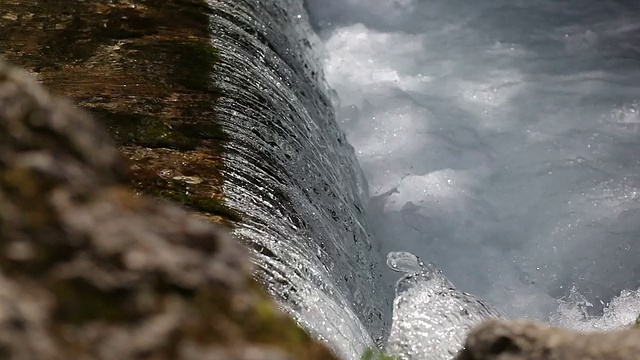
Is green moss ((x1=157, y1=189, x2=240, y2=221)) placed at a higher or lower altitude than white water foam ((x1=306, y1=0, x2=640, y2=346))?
lower

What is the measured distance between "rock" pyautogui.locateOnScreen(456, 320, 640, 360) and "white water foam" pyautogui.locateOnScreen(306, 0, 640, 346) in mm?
4449

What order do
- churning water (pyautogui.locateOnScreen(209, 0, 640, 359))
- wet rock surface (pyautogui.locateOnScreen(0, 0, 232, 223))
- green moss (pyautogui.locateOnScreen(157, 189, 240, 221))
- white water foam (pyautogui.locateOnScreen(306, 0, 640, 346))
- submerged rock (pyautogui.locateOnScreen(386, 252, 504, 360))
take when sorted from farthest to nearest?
white water foam (pyautogui.locateOnScreen(306, 0, 640, 346)), churning water (pyautogui.locateOnScreen(209, 0, 640, 359)), wet rock surface (pyautogui.locateOnScreen(0, 0, 232, 223)), green moss (pyautogui.locateOnScreen(157, 189, 240, 221)), submerged rock (pyautogui.locateOnScreen(386, 252, 504, 360))

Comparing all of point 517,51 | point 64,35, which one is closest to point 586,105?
point 517,51

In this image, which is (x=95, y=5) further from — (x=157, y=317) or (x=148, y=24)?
(x=157, y=317)

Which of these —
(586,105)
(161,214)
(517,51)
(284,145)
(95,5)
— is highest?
(517,51)

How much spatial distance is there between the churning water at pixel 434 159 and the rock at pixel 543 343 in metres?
1.62

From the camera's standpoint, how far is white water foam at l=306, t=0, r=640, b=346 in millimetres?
6262

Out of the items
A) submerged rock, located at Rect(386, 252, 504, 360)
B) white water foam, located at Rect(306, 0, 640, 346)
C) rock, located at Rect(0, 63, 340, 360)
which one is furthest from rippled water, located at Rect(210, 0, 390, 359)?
rock, located at Rect(0, 63, 340, 360)

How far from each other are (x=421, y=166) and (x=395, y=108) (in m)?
0.86

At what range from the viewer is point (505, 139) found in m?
7.59

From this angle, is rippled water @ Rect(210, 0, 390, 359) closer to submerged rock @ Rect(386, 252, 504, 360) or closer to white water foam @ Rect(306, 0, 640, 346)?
submerged rock @ Rect(386, 252, 504, 360)

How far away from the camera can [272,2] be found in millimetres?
6398

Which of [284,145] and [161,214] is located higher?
[284,145]

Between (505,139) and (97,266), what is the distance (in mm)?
7120
